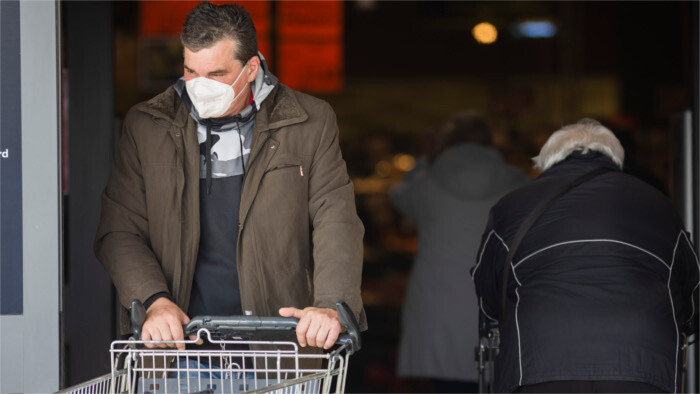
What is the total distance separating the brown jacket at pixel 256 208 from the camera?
3119mm

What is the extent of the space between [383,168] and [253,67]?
745cm

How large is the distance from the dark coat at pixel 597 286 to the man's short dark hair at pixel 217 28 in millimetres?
1506

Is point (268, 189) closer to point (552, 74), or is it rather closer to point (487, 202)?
point (487, 202)

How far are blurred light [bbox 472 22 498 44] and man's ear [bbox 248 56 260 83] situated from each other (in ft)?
24.9

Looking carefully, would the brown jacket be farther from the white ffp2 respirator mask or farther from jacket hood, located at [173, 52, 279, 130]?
the white ffp2 respirator mask

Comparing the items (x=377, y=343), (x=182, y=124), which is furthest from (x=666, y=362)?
(x=377, y=343)

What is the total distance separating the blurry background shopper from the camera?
6305 mm

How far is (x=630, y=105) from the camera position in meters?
10.6

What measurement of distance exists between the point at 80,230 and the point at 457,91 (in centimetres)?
641

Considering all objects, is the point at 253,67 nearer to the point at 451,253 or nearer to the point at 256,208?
the point at 256,208

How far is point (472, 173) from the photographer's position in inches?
254

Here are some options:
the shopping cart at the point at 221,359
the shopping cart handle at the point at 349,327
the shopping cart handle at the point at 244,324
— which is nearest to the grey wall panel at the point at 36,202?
the shopping cart at the point at 221,359

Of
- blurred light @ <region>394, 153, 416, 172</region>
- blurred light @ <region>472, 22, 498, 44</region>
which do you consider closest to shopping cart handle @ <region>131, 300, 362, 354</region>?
blurred light @ <region>394, 153, 416, 172</region>

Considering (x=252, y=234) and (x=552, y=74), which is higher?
(x=552, y=74)
